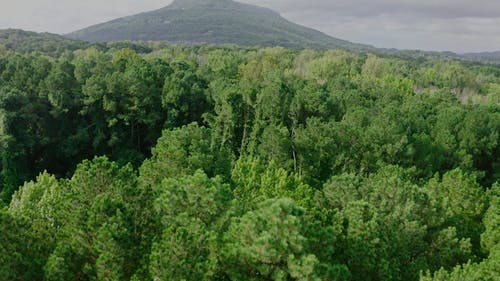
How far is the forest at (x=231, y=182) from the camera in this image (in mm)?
16406

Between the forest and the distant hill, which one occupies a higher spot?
the distant hill

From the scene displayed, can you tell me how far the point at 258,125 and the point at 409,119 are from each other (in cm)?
1449

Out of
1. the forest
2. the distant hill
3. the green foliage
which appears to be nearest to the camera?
the green foliage

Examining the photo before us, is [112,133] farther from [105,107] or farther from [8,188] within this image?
[8,188]

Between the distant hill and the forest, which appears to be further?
the distant hill

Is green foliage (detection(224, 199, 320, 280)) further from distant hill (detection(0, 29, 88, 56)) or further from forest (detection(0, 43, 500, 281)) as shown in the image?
distant hill (detection(0, 29, 88, 56))

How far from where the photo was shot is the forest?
16406mm

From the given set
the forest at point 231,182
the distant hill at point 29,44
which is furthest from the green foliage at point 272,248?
the distant hill at point 29,44

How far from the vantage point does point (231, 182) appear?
97.9 ft

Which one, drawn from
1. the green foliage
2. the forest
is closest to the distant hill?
the forest

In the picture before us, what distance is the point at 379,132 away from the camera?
35.3m

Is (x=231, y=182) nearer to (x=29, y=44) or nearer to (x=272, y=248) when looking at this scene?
(x=272, y=248)

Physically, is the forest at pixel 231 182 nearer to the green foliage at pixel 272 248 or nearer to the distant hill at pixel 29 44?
the green foliage at pixel 272 248

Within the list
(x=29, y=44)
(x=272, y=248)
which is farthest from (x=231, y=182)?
(x=29, y=44)
